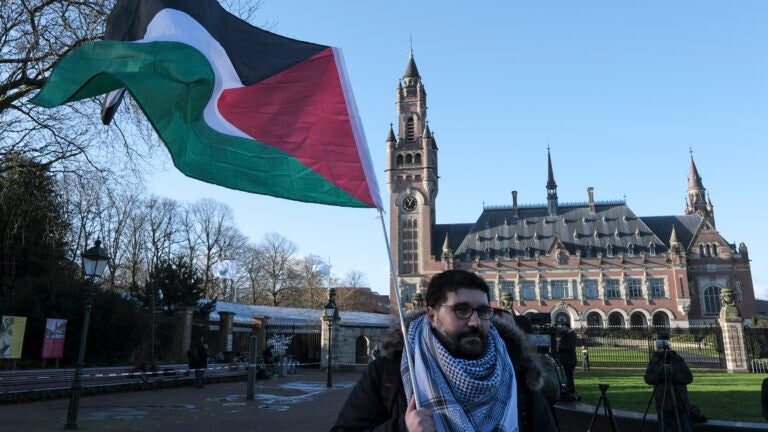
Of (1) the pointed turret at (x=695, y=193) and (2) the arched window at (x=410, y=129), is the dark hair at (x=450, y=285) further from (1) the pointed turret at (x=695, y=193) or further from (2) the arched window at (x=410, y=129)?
(1) the pointed turret at (x=695, y=193)

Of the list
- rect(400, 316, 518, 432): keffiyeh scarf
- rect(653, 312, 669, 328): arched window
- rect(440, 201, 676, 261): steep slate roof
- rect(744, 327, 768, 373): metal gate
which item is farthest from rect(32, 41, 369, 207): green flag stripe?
rect(653, 312, 669, 328): arched window

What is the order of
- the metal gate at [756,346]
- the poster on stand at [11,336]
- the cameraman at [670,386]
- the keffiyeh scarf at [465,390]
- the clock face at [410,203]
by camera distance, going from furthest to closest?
the clock face at [410,203]
the metal gate at [756,346]
the poster on stand at [11,336]
the cameraman at [670,386]
the keffiyeh scarf at [465,390]

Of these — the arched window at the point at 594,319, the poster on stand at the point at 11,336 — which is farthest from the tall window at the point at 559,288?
the poster on stand at the point at 11,336

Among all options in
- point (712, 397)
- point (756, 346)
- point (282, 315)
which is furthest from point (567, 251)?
point (712, 397)

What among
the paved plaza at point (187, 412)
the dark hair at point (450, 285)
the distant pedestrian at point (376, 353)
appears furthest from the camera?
the paved plaza at point (187, 412)

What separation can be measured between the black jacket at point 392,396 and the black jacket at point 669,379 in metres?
5.52

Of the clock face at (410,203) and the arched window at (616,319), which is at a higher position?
the clock face at (410,203)

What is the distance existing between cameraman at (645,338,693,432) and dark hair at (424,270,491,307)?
19.0 ft

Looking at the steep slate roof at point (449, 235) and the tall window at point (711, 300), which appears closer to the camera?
the tall window at point (711, 300)

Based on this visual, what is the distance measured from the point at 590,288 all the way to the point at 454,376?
2506 inches

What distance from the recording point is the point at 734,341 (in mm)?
21031

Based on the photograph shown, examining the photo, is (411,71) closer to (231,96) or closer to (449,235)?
(449,235)

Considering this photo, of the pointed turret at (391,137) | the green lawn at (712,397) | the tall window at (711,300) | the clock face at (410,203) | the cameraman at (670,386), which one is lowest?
the green lawn at (712,397)

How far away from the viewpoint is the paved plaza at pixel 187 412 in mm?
10547
